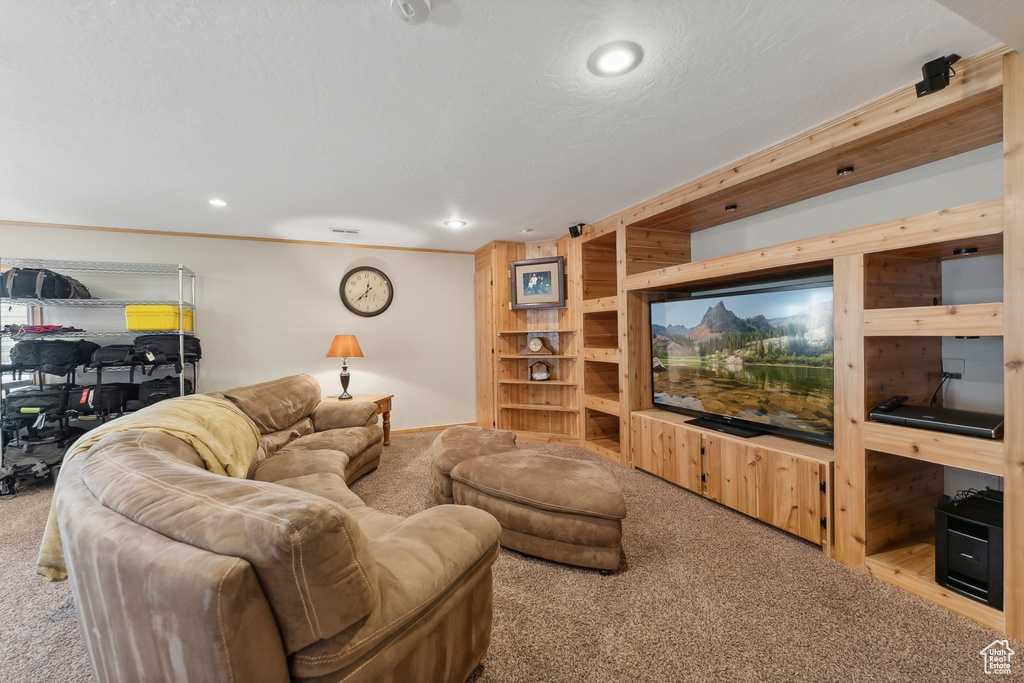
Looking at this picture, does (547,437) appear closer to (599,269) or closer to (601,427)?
(601,427)

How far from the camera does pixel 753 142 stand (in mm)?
2215

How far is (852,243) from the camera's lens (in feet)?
6.43

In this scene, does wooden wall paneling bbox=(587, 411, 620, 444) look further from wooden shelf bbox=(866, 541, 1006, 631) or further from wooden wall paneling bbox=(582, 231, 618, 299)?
wooden shelf bbox=(866, 541, 1006, 631)

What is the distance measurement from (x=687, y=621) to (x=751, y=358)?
5.47 ft

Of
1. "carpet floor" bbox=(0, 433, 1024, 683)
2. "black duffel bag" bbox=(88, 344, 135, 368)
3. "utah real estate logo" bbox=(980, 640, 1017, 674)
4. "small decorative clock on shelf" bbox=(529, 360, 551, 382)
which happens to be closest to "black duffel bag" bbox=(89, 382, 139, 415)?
"black duffel bag" bbox=(88, 344, 135, 368)

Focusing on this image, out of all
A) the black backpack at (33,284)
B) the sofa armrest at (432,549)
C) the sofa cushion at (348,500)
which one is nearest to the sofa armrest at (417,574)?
the sofa armrest at (432,549)

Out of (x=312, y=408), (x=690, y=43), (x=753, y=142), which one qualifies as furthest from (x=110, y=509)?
(x=753, y=142)

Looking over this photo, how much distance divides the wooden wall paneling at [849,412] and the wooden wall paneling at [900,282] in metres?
0.06

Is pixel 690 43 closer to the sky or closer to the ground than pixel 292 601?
closer to the sky

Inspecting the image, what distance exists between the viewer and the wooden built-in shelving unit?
1.48 meters

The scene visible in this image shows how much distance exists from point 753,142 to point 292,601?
9.26 feet

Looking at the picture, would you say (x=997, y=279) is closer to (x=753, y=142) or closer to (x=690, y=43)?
(x=753, y=142)

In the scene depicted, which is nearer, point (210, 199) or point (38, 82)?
point (38, 82)

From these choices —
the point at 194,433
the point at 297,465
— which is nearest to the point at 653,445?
the point at 297,465
